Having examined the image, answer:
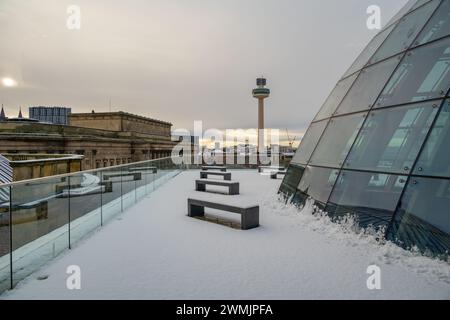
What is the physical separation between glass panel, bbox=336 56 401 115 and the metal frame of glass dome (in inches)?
1.3

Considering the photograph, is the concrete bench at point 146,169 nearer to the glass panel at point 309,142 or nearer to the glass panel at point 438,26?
the glass panel at point 309,142

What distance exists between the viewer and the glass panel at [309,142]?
944 cm

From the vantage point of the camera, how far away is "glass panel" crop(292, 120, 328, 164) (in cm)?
944

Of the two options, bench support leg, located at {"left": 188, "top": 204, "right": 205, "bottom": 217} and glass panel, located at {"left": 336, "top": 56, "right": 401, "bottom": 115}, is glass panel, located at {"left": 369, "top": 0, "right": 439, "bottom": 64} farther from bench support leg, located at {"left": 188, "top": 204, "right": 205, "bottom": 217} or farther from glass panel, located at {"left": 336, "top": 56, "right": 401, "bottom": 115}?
bench support leg, located at {"left": 188, "top": 204, "right": 205, "bottom": 217}

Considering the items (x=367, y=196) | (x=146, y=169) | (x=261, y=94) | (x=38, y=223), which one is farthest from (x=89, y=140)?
(x=261, y=94)

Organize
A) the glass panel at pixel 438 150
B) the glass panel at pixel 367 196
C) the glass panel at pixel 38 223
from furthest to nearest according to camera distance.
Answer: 1. the glass panel at pixel 367 196
2. the glass panel at pixel 438 150
3. the glass panel at pixel 38 223

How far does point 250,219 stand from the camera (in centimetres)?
666

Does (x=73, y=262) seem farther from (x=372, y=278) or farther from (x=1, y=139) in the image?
(x=1, y=139)

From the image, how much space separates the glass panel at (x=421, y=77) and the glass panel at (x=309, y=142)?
2712 millimetres

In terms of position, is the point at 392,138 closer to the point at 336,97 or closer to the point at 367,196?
the point at 367,196

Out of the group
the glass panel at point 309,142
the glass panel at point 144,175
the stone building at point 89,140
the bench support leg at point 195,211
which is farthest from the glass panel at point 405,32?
the stone building at point 89,140
